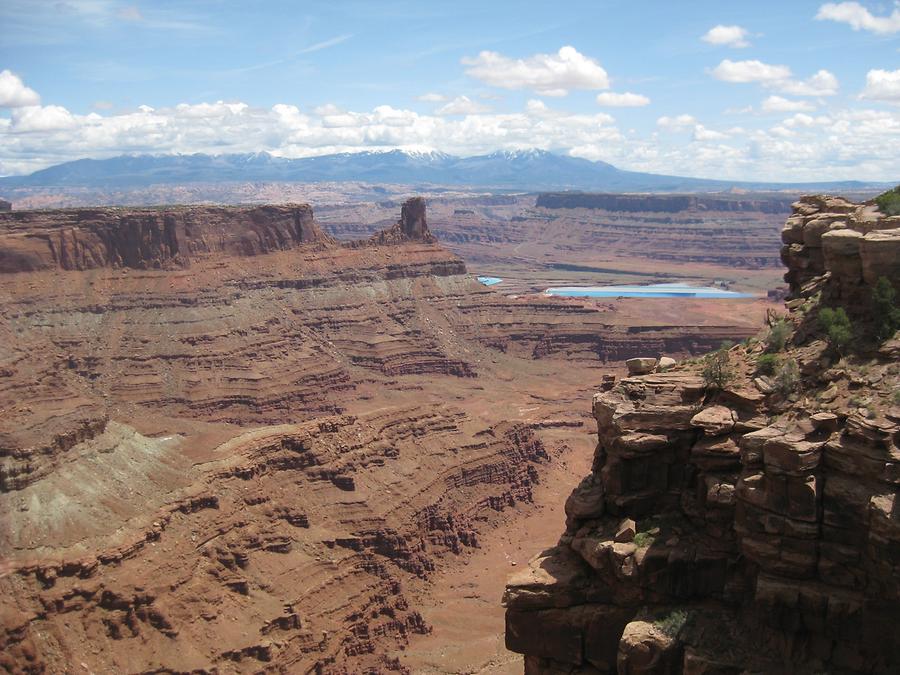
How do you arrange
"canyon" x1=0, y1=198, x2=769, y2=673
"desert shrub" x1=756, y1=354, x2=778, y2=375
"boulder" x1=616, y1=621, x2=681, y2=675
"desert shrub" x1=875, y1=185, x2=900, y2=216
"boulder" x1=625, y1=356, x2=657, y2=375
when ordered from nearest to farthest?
"boulder" x1=616, y1=621, x2=681, y2=675, "desert shrub" x1=756, y1=354, x2=778, y2=375, "boulder" x1=625, y1=356, x2=657, y2=375, "desert shrub" x1=875, y1=185, x2=900, y2=216, "canyon" x1=0, y1=198, x2=769, y2=673

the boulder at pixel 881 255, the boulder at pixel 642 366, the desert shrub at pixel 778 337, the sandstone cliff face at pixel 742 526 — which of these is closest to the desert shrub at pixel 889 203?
the sandstone cliff face at pixel 742 526

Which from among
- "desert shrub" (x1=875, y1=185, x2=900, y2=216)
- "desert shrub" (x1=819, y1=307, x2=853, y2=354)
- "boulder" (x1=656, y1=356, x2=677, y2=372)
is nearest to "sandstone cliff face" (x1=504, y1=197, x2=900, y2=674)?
"desert shrub" (x1=819, y1=307, x2=853, y2=354)

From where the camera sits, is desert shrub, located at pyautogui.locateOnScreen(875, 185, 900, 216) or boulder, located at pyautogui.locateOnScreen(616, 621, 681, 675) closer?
boulder, located at pyautogui.locateOnScreen(616, 621, 681, 675)

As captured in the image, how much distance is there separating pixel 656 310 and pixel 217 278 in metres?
87.9

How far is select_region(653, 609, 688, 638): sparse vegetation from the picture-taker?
19156mm

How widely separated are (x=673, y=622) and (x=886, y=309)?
27.9 ft

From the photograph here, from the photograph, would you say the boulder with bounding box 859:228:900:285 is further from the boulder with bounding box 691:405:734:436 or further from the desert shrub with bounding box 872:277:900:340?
the boulder with bounding box 691:405:734:436

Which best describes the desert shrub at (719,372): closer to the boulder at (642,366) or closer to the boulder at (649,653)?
the boulder at (642,366)

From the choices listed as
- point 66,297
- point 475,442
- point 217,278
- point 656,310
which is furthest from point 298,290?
point 656,310

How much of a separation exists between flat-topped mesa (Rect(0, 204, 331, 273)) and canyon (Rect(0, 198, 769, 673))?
0.28 metres

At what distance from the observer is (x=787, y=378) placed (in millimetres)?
20656

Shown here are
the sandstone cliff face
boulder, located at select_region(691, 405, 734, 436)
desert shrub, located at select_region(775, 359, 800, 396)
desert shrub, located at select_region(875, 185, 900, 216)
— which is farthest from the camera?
desert shrub, located at select_region(875, 185, 900, 216)

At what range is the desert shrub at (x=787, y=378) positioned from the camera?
20.5 m

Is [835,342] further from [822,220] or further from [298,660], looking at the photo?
[298,660]
